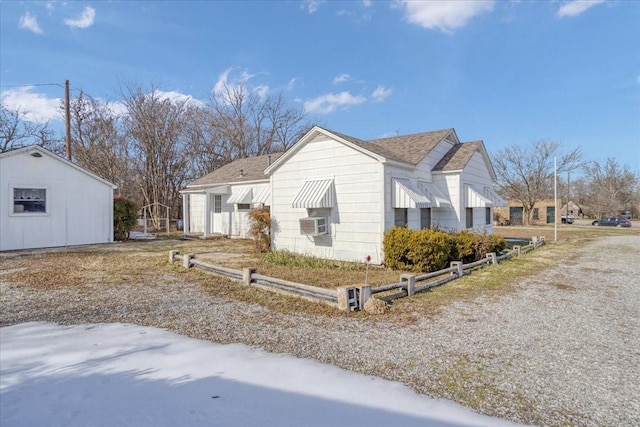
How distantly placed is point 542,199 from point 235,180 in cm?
4214

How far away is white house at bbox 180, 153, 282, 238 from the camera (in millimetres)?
18203

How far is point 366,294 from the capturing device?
6234 millimetres

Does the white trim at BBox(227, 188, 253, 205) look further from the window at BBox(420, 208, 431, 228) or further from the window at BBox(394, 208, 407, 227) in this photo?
the window at BBox(420, 208, 431, 228)

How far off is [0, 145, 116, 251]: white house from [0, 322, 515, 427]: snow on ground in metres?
12.5

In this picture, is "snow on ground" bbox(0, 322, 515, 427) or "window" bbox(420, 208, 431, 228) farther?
"window" bbox(420, 208, 431, 228)

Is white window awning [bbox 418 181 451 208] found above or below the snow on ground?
above

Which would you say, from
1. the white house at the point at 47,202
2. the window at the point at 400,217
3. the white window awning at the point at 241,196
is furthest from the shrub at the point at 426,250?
the white house at the point at 47,202

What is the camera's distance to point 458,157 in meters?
14.6

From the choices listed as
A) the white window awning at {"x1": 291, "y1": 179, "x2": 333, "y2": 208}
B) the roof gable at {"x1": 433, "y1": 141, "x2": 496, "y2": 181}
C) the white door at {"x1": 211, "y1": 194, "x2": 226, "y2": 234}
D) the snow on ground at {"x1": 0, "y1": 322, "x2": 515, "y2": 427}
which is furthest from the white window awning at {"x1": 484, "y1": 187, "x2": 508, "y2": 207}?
the snow on ground at {"x1": 0, "y1": 322, "x2": 515, "y2": 427}

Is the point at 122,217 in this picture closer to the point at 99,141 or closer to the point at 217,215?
the point at 217,215

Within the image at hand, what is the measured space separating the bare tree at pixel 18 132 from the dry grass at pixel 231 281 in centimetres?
1975

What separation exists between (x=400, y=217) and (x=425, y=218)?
2.19 metres

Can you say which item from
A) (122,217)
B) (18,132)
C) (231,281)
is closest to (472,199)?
(231,281)

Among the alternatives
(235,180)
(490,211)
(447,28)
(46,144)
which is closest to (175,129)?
(46,144)
